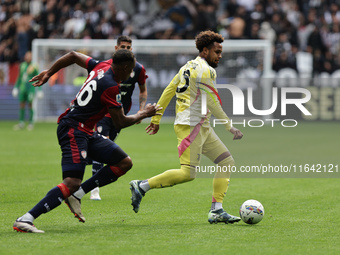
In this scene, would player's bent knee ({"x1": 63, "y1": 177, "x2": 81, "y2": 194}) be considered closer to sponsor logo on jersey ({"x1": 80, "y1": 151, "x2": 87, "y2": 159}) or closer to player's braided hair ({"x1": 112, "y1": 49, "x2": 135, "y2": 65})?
sponsor logo on jersey ({"x1": 80, "y1": 151, "x2": 87, "y2": 159})

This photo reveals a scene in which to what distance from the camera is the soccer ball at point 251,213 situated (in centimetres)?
764

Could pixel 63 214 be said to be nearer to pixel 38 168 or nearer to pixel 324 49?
pixel 38 168

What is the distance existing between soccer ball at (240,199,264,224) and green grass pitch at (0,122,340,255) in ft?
0.30

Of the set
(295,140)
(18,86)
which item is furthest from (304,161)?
(18,86)

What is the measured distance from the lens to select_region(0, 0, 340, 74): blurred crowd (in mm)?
27312

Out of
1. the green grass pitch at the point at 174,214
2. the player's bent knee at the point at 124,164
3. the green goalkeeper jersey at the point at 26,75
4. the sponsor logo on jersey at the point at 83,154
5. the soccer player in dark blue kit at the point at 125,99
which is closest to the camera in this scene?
the green grass pitch at the point at 174,214

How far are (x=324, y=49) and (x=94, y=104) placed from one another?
70.1ft

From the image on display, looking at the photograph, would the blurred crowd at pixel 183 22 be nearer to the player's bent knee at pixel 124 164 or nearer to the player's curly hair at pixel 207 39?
the player's curly hair at pixel 207 39

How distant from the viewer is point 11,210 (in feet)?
28.1

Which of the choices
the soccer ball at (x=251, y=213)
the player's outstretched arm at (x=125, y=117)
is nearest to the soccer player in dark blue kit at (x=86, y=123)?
the player's outstretched arm at (x=125, y=117)

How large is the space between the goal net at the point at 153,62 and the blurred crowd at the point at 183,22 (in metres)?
1.21

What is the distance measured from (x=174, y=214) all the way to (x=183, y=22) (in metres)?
21.4

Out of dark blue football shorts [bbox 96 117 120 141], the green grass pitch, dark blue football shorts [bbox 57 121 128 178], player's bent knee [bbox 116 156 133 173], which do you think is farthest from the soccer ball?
dark blue football shorts [bbox 96 117 120 141]

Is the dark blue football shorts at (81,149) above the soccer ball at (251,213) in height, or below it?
above
